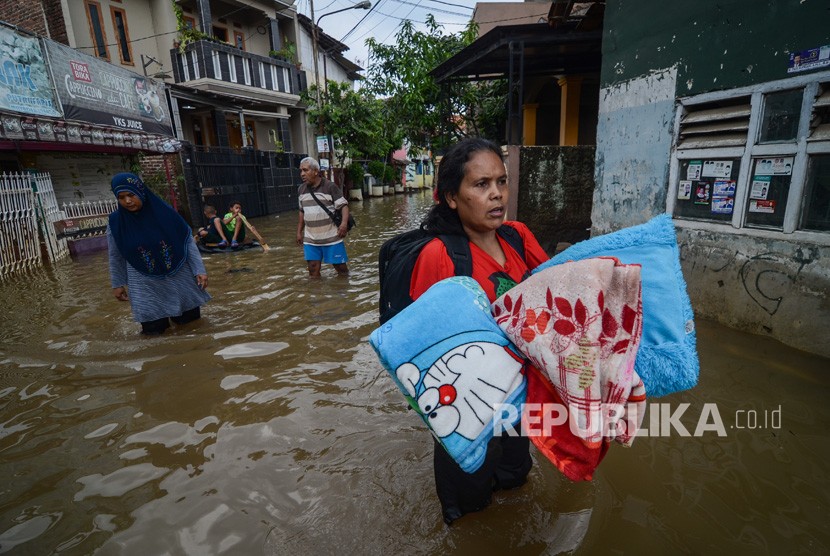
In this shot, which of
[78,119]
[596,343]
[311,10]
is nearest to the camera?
[596,343]

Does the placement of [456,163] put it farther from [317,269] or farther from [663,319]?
[317,269]

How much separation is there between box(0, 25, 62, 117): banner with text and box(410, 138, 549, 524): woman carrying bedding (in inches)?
382

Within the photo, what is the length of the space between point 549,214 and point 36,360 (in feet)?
23.4

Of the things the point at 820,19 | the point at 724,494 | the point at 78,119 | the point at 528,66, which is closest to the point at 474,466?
the point at 724,494

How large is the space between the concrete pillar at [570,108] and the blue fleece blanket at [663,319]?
10589 mm

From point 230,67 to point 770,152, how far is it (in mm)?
17723

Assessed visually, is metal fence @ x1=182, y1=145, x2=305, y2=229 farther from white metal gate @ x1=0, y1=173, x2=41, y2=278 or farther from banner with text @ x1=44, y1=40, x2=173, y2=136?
white metal gate @ x1=0, y1=173, x2=41, y2=278

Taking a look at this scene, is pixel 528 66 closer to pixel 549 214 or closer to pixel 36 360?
pixel 549 214

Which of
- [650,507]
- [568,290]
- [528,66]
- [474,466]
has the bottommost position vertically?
[650,507]

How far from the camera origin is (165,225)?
4090 mm

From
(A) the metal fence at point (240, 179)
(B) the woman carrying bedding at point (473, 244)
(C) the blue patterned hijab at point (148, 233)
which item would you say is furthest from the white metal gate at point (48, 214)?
(B) the woman carrying bedding at point (473, 244)

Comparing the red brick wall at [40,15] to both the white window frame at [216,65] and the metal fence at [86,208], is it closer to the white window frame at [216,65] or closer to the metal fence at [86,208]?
the white window frame at [216,65]

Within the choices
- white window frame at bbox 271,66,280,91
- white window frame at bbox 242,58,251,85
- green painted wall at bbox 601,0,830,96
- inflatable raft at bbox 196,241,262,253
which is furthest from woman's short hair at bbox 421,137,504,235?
white window frame at bbox 271,66,280,91

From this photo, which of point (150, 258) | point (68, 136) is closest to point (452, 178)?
point (150, 258)
